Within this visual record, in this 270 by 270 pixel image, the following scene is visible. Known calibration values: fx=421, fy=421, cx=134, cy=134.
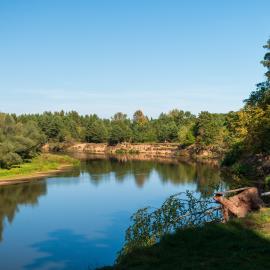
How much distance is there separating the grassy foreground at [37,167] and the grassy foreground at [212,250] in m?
57.2

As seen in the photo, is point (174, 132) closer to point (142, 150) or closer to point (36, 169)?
point (142, 150)

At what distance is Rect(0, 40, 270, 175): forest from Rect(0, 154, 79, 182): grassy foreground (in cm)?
194

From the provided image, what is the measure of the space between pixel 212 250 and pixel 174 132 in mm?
134221

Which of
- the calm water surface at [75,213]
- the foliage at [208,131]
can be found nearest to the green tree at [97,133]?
the foliage at [208,131]

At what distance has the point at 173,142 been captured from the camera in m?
150

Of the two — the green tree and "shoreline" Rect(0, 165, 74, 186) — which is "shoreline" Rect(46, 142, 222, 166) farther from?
"shoreline" Rect(0, 165, 74, 186)

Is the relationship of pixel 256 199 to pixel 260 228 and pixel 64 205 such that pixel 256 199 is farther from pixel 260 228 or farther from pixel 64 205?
pixel 64 205

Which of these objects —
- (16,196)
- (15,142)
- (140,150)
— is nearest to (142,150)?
(140,150)

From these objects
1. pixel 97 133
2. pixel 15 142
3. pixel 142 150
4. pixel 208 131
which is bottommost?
pixel 142 150

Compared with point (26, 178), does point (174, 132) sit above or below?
above

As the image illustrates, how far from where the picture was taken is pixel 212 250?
13586 mm

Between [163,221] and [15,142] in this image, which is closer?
[163,221]

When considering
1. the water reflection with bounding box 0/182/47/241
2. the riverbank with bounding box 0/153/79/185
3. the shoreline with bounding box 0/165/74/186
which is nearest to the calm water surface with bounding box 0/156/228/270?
the water reflection with bounding box 0/182/47/241

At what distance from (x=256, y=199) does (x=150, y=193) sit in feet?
118
